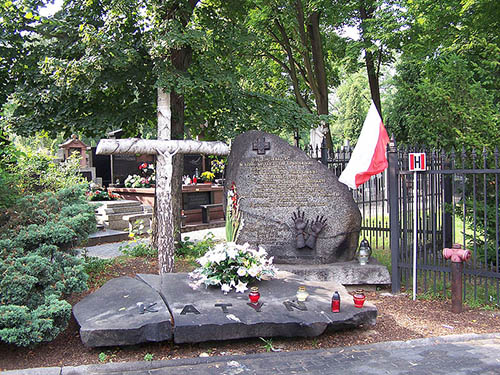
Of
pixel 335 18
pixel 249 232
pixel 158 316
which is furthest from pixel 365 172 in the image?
pixel 335 18

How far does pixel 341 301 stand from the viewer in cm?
536

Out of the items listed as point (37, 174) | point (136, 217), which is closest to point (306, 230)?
point (37, 174)

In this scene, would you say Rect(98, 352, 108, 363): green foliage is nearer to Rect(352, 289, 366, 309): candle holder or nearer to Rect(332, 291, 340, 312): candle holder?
Rect(332, 291, 340, 312): candle holder

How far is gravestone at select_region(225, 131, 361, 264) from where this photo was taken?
7211 mm

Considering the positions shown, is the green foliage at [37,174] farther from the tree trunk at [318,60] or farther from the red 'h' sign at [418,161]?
the tree trunk at [318,60]

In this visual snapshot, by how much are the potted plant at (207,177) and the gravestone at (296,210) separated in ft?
31.2

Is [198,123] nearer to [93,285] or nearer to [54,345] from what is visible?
[93,285]

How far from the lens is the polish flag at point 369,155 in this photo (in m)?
7.10

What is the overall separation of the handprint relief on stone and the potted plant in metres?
10.0

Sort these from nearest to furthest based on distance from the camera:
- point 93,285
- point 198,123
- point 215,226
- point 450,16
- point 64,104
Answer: point 93,285 < point 64,104 < point 198,123 < point 450,16 < point 215,226

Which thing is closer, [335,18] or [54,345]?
[54,345]

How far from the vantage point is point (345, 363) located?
448cm

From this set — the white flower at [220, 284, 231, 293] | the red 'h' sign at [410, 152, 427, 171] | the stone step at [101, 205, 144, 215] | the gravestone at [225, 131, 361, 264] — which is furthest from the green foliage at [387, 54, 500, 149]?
the stone step at [101, 205, 144, 215]

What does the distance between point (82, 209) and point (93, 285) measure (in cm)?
129
